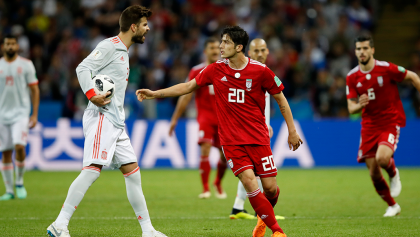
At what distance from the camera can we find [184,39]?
19328 mm

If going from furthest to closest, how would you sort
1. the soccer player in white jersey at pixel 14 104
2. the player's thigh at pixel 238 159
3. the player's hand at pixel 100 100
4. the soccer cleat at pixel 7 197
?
the soccer player in white jersey at pixel 14 104 → the soccer cleat at pixel 7 197 → the player's thigh at pixel 238 159 → the player's hand at pixel 100 100

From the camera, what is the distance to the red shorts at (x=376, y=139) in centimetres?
765

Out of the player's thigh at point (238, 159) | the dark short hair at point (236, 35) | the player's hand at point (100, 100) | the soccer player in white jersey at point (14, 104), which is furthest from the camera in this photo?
the soccer player in white jersey at point (14, 104)

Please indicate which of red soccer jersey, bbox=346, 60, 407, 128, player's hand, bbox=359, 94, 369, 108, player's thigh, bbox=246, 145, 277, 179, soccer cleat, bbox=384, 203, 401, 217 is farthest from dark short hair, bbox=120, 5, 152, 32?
soccer cleat, bbox=384, 203, 401, 217

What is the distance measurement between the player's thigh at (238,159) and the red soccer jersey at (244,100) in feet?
0.24

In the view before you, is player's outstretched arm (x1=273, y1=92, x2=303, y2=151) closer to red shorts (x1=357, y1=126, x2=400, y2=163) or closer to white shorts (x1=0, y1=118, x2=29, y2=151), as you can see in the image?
red shorts (x1=357, y1=126, x2=400, y2=163)

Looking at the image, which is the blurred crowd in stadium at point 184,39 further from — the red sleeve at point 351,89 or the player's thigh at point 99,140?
the player's thigh at point 99,140

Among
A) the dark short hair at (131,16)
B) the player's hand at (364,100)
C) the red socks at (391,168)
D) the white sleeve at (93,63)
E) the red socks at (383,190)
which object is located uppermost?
the dark short hair at (131,16)

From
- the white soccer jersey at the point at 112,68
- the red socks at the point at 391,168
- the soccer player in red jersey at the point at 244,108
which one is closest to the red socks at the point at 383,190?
the red socks at the point at 391,168

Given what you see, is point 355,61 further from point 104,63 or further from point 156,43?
point 104,63

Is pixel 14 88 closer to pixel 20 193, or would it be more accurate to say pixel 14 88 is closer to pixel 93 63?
pixel 20 193

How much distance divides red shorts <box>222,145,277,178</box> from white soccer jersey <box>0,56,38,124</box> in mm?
5011

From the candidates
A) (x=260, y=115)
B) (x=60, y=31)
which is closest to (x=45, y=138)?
(x=60, y=31)

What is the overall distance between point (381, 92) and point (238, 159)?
3.28m
